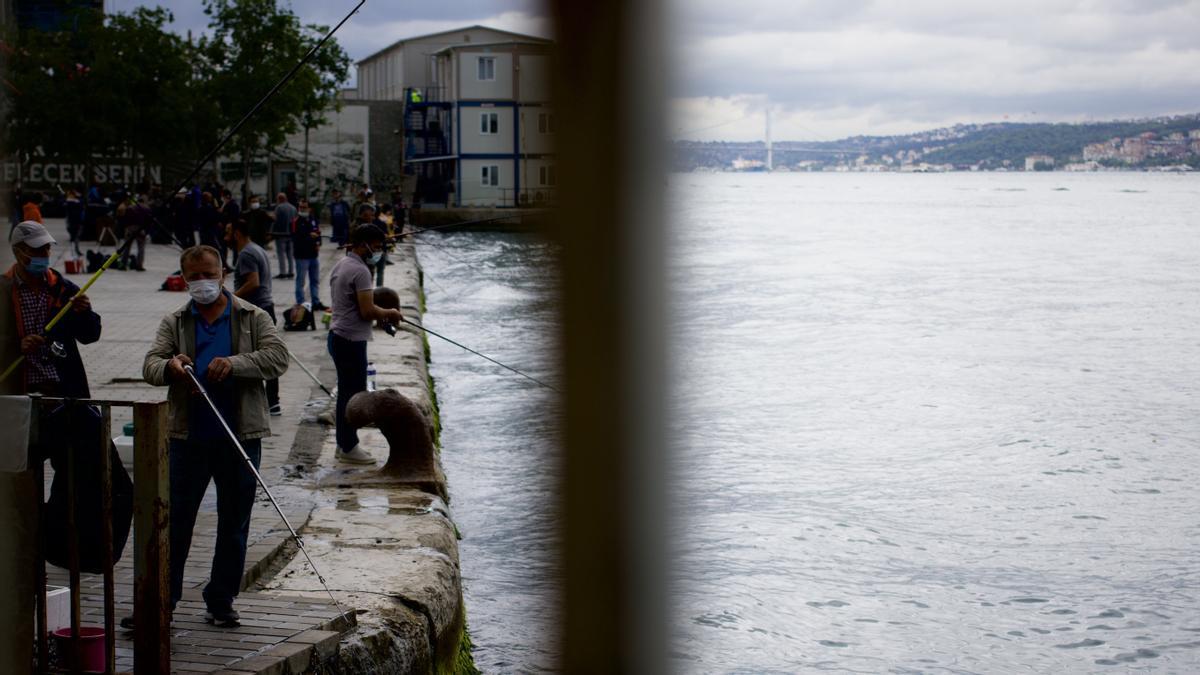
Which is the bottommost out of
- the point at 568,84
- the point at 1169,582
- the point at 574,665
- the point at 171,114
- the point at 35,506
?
the point at 1169,582

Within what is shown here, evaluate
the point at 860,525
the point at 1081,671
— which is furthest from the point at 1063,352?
the point at 1081,671

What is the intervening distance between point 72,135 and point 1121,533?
91.8ft

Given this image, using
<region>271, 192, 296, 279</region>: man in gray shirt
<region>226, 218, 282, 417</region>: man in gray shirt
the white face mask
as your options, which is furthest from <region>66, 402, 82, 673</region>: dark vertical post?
<region>271, 192, 296, 279</region>: man in gray shirt

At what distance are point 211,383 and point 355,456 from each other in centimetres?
363

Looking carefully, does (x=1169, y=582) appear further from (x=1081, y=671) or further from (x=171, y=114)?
(x=171, y=114)

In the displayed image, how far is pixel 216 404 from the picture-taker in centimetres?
457

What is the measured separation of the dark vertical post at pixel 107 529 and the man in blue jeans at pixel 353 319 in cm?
415

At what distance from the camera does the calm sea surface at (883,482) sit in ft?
27.2

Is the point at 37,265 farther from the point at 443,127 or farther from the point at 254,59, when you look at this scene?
the point at 443,127

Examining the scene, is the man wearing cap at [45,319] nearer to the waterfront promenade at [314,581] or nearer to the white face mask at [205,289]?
the waterfront promenade at [314,581]

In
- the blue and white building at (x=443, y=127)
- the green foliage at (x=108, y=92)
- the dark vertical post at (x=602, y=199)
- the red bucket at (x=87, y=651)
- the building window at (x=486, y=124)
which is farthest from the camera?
the building window at (x=486, y=124)

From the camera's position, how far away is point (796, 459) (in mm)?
13961

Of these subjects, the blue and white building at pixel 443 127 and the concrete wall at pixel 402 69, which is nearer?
the blue and white building at pixel 443 127

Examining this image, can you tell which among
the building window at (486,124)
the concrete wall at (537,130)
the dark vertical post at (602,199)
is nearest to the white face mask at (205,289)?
the dark vertical post at (602,199)
